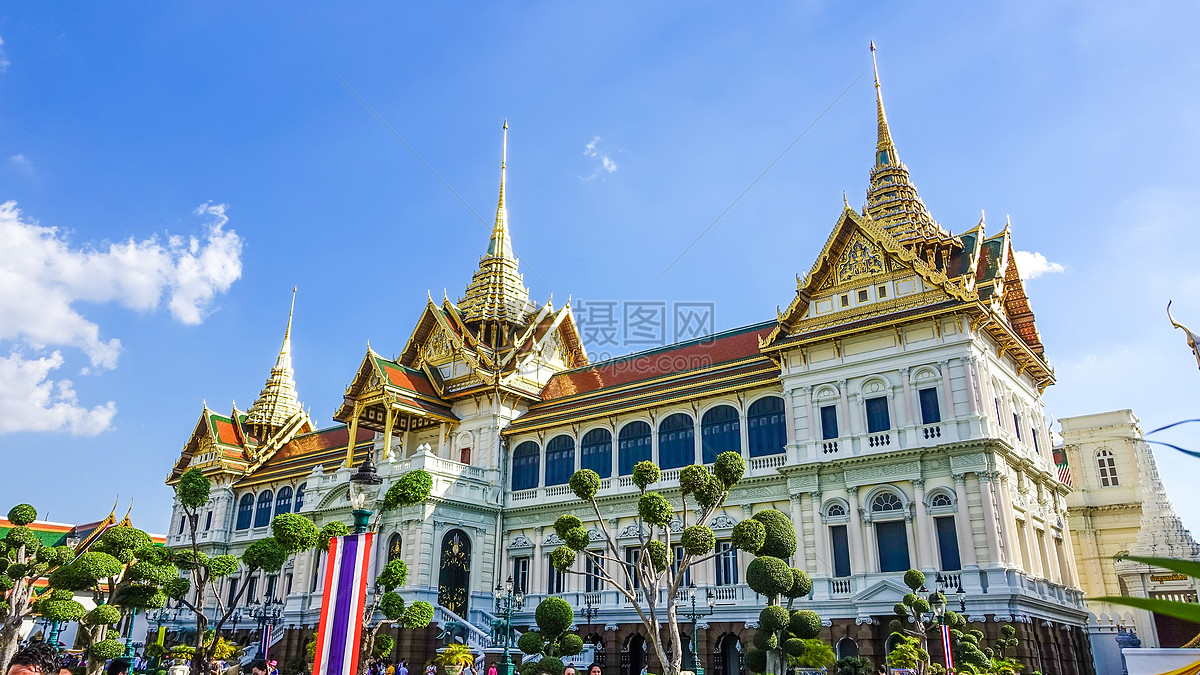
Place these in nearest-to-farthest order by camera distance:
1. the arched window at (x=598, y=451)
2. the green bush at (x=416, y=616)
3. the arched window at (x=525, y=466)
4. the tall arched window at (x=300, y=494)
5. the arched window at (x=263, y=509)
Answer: the green bush at (x=416, y=616) → the arched window at (x=598, y=451) → the arched window at (x=525, y=466) → the tall arched window at (x=300, y=494) → the arched window at (x=263, y=509)

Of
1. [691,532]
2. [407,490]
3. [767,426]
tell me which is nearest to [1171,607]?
[691,532]

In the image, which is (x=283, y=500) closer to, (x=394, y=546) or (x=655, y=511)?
(x=394, y=546)

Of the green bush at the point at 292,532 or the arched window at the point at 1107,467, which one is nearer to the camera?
the green bush at the point at 292,532

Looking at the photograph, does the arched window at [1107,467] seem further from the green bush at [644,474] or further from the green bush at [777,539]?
the green bush at [644,474]

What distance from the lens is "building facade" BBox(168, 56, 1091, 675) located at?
24203 mm

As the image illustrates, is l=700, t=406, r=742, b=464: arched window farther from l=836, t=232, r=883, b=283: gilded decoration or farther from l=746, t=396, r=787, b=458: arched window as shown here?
l=836, t=232, r=883, b=283: gilded decoration

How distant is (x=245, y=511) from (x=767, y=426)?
29.1m

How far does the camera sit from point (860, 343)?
1065 inches

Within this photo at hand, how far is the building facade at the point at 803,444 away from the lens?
79.4 feet

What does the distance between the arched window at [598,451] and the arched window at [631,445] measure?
0.45 metres

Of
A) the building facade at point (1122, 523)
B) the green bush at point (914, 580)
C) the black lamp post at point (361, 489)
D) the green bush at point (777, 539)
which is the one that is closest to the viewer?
the black lamp post at point (361, 489)

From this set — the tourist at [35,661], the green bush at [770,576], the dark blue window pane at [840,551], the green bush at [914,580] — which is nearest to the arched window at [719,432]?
the dark blue window pane at [840,551]

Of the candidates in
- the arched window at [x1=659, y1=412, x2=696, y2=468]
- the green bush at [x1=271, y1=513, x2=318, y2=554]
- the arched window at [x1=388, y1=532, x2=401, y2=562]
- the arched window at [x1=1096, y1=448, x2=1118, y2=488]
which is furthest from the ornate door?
the arched window at [x1=1096, y1=448, x2=1118, y2=488]

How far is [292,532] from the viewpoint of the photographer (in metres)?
19.1
